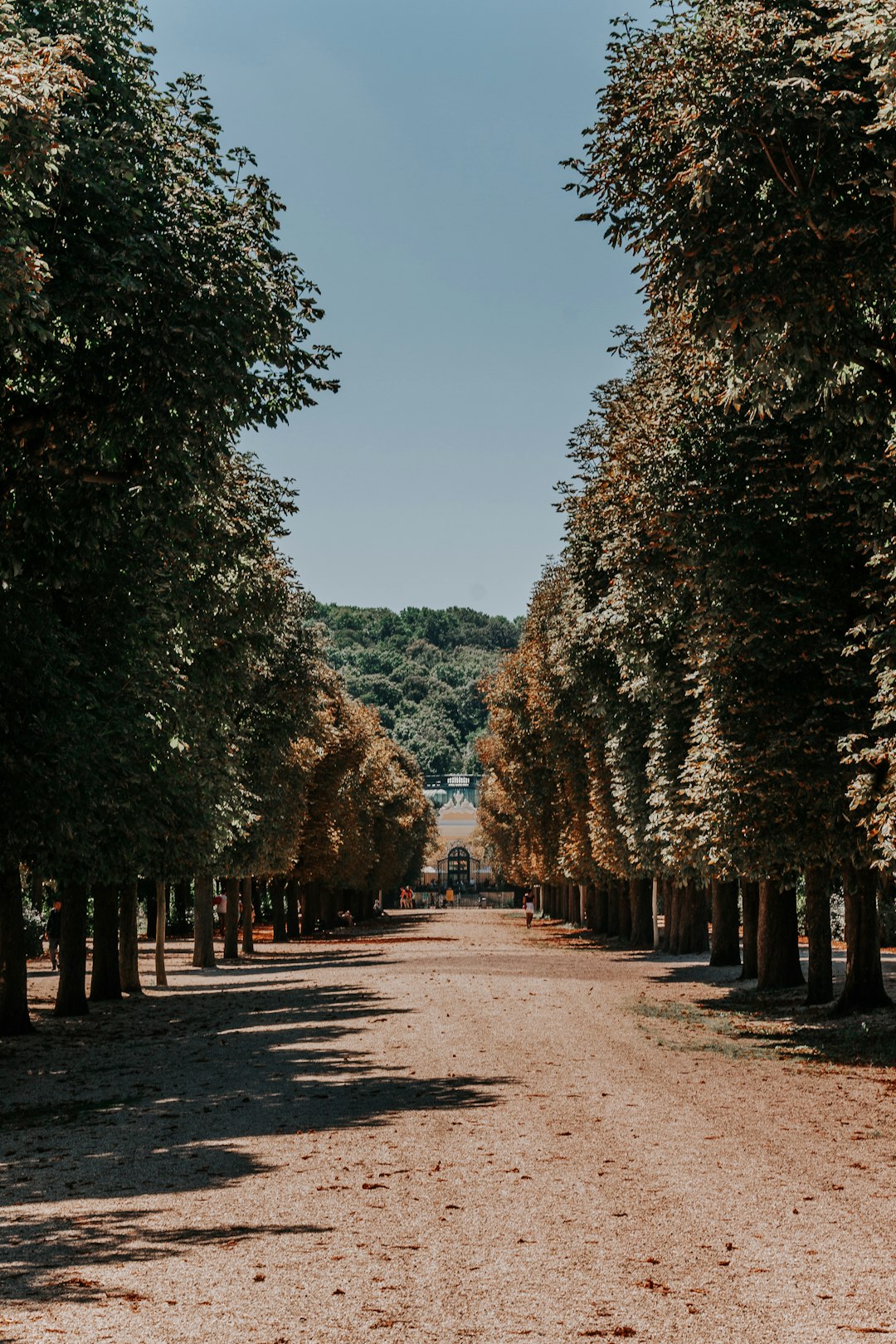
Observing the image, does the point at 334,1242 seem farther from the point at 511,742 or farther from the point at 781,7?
the point at 511,742

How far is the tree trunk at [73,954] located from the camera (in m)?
25.1

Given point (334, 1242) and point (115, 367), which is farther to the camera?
point (115, 367)

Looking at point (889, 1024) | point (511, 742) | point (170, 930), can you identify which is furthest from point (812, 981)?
point (170, 930)

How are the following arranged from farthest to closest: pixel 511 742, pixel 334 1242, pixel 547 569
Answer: pixel 511 742, pixel 547 569, pixel 334 1242

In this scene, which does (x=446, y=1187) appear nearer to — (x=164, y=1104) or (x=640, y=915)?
(x=164, y=1104)

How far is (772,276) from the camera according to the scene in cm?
1223

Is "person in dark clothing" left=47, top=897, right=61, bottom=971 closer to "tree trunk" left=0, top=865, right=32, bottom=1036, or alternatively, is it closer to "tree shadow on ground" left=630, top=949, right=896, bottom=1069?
"tree trunk" left=0, top=865, right=32, bottom=1036

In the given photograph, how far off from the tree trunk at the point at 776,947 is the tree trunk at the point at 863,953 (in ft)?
18.8

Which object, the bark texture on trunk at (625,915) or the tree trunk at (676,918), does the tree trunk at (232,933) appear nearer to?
the tree trunk at (676,918)

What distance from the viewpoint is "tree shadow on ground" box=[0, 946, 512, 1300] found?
8.33 metres

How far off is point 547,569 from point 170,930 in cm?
3572

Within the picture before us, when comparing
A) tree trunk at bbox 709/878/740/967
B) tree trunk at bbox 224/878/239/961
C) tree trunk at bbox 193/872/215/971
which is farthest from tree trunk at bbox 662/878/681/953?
tree trunk at bbox 224/878/239/961

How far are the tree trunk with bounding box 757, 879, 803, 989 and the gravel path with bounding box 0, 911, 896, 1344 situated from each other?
24.4 feet

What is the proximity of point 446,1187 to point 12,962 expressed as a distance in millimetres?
15014
